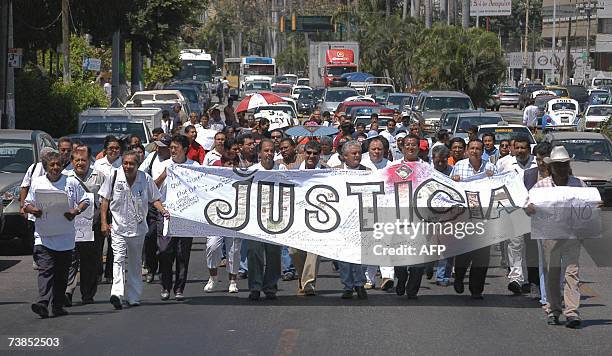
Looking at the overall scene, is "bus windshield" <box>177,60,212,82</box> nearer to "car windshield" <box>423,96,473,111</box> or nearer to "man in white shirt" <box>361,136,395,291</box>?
"car windshield" <box>423,96,473,111</box>

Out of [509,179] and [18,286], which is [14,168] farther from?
[509,179]

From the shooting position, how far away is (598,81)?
85188 mm

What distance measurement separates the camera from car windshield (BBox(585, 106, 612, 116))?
153 feet

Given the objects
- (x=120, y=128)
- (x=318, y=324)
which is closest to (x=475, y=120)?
(x=120, y=128)

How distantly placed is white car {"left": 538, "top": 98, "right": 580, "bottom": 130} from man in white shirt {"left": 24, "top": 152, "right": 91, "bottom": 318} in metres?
37.5

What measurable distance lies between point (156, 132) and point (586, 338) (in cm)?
983

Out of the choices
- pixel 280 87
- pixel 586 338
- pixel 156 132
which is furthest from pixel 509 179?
pixel 280 87

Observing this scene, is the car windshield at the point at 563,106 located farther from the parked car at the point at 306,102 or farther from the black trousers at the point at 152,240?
the black trousers at the point at 152,240

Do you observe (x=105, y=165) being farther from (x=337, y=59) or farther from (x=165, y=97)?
(x=337, y=59)

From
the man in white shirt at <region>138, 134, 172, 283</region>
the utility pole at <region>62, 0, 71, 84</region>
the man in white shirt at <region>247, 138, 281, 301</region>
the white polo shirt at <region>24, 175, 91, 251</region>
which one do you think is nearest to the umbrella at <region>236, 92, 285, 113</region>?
the utility pole at <region>62, 0, 71, 84</region>

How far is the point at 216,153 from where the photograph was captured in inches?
631

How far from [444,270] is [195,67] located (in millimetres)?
71976

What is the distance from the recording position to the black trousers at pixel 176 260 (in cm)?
1299

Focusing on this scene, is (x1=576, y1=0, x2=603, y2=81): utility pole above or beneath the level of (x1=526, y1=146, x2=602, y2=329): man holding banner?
above
